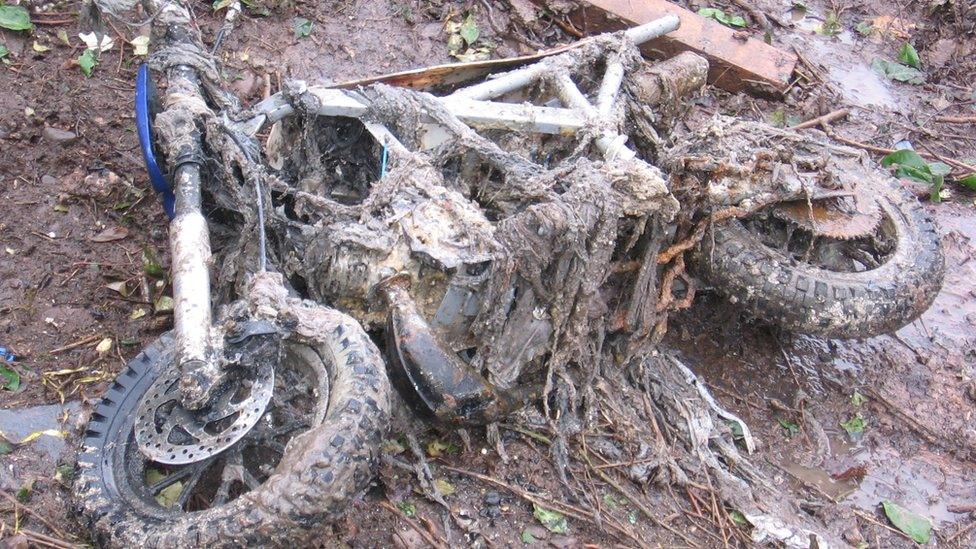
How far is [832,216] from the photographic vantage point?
442 cm

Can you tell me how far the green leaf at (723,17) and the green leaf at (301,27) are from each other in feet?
10.5

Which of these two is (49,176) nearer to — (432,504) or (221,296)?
(221,296)

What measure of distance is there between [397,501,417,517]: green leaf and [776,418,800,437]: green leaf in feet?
6.76

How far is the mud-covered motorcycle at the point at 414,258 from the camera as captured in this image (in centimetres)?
295

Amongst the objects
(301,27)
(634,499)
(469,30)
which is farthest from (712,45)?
(634,499)

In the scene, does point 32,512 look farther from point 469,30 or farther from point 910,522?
point 469,30

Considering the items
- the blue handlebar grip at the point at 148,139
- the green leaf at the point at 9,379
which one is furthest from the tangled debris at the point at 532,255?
the green leaf at the point at 9,379

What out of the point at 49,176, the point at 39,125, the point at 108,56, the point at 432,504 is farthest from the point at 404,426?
the point at 108,56

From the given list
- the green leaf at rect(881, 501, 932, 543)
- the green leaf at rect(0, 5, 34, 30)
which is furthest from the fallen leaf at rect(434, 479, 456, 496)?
the green leaf at rect(0, 5, 34, 30)

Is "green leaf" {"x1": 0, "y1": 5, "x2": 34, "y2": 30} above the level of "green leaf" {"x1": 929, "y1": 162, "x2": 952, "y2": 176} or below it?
above

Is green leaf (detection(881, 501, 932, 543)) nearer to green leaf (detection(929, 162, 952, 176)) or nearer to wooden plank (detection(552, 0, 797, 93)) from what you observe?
green leaf (detection(929, 162, 952, 176))

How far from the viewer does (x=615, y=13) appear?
636 centimetres

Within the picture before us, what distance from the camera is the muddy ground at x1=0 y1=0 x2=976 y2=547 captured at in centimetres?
355

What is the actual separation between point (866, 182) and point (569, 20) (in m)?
2.79
